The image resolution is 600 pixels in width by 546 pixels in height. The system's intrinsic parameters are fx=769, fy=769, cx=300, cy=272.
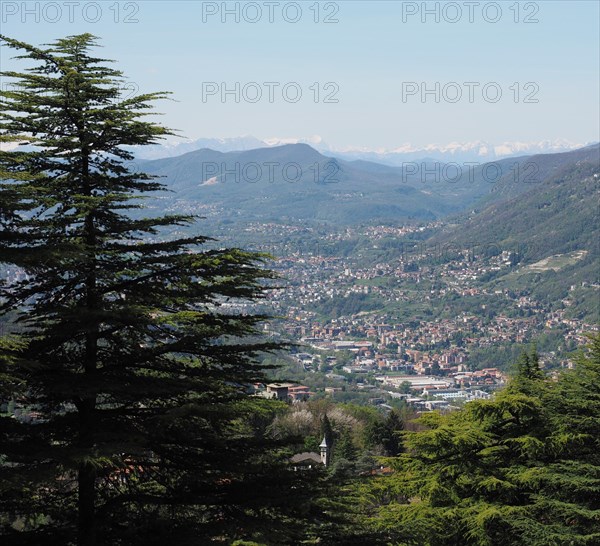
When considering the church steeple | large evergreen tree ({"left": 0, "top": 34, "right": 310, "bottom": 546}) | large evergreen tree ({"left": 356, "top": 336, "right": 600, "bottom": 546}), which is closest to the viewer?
large evergreen tree ({"left": 0, "top": 34, "right": 310, "bottom": 546})

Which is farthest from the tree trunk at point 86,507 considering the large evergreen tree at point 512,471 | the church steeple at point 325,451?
the church steeple at point 325,451

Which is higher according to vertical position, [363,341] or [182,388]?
[182,388]

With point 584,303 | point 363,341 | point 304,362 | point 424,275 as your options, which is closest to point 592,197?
point 424,275

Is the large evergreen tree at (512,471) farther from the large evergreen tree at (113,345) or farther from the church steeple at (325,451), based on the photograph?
the church steeple at (325,451)

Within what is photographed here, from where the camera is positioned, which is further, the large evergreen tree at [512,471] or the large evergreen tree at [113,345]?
the large evergreen tree at [512,471]

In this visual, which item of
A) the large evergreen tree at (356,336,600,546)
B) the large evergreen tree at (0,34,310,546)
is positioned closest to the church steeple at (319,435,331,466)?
the large evergreen tree at (356,336,600,546)

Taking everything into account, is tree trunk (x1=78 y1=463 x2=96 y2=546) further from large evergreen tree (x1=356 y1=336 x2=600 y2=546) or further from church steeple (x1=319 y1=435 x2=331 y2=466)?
church steeple (x1=319 y1=435 x2=331 y2=466)

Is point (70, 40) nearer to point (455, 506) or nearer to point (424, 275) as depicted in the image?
point (455, 506)

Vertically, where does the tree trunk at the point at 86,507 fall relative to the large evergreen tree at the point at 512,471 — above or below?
above
